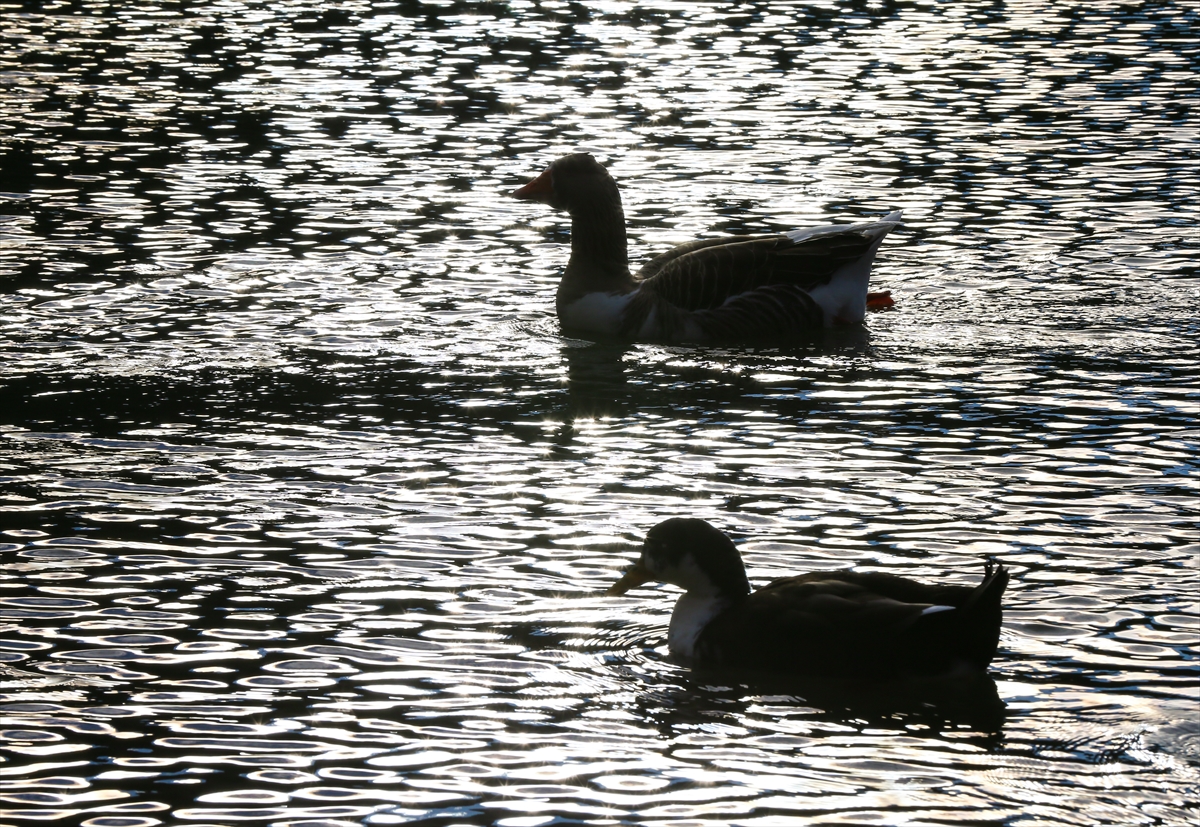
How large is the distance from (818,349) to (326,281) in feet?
19.0

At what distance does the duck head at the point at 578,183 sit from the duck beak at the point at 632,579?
27.3 ft

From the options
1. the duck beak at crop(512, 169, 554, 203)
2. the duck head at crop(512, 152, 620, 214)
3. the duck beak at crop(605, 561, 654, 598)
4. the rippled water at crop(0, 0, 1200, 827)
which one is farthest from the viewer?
the duck beak at crop(512, 169, 554, 203)

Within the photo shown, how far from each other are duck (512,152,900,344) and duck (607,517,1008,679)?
24.5 feet

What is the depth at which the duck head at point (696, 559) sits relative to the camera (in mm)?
10091

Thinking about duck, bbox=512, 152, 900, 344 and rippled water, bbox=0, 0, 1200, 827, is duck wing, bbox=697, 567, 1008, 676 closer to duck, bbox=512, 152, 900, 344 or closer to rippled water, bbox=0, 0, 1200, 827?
rippled water, bbox=0, 0, 1200, 827

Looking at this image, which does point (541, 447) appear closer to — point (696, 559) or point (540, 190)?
point (696, 559)

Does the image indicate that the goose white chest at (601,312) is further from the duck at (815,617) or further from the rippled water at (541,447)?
the duck at (815,617)

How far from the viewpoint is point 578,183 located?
1828cm

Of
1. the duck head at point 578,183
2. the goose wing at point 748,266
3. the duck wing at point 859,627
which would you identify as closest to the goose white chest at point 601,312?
the goose wing at point 748,266

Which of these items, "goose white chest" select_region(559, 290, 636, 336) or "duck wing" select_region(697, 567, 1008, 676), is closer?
"duck wing" select_region(697, 567, 1008, 676)

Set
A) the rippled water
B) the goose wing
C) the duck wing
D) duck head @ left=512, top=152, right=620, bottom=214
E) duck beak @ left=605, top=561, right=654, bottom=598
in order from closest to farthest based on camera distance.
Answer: the rippled water, the duck wing, duck beak @ left=605, top=561, right=654, bottom=598, the goose wing, duck head @ left=512, top=152, right=620, bottom=214

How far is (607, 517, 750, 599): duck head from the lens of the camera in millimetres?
10091

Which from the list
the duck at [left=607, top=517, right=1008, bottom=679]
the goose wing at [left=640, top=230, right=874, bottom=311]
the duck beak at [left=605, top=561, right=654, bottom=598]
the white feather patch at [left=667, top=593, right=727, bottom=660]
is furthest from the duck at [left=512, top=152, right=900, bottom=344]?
the white feather patch at [left=667, top=593, right=727, bottom=660]

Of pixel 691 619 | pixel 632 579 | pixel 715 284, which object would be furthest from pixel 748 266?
pixel 691 619
